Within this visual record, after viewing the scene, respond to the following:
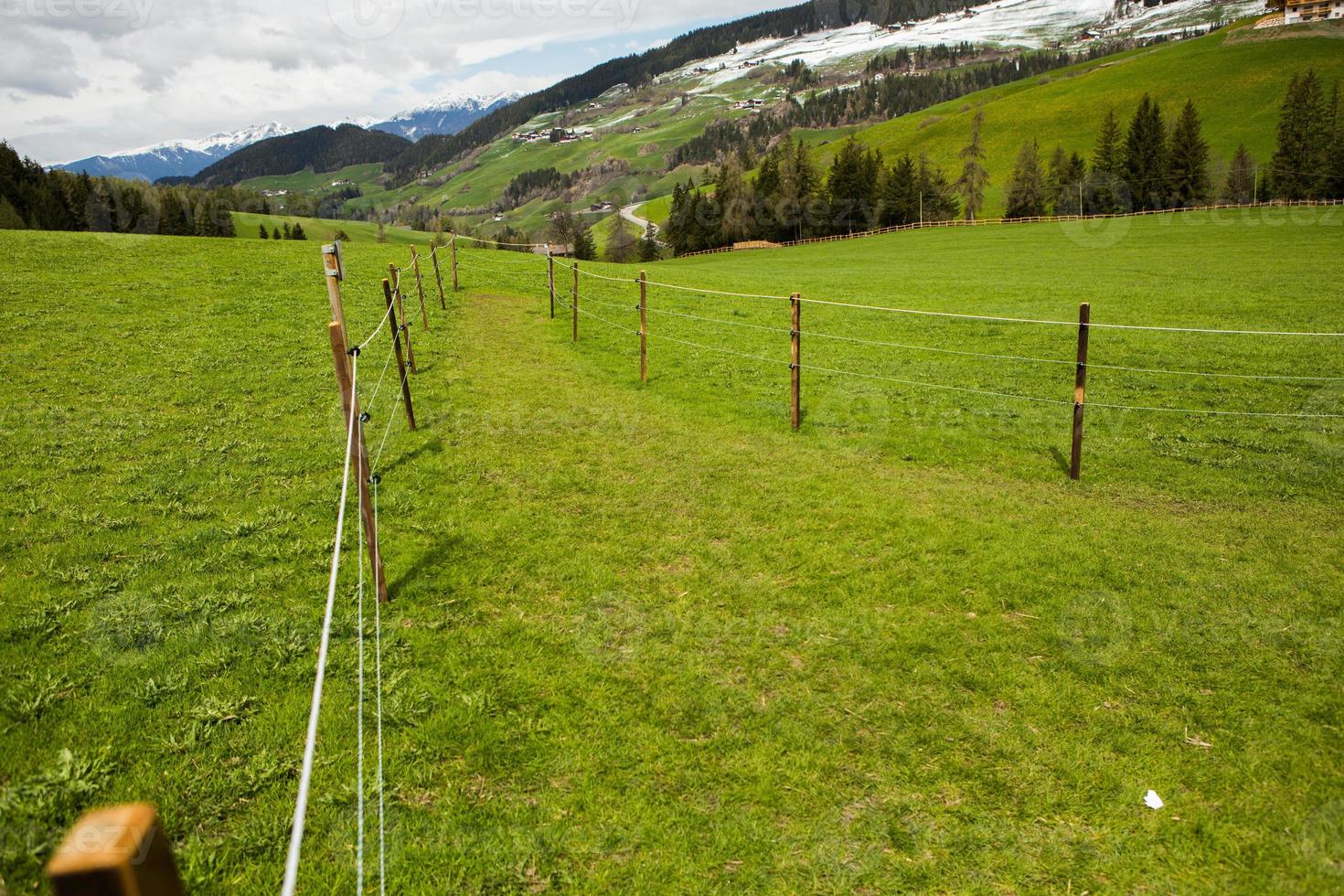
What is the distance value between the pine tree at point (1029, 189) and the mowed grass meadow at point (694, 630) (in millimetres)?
79099

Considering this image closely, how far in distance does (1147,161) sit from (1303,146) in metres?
13.9

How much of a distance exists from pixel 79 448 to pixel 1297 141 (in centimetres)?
10508

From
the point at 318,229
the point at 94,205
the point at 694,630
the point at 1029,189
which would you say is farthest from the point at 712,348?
the point at 318,229

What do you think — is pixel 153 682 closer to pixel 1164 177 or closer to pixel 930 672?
pixel 930 672

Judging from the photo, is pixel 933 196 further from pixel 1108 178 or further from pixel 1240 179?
pixel 1240 179

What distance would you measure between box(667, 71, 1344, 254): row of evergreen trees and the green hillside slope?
16.5 m

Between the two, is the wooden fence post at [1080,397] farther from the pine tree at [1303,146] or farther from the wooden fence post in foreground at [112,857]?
the pine tree at [1303,146]

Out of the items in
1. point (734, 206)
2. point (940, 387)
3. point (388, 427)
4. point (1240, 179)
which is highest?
point (734, 206)

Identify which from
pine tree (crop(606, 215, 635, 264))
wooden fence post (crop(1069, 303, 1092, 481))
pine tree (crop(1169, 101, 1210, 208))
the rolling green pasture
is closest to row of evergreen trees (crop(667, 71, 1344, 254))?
pine tree (crop(1169, 101, 1210, 208))

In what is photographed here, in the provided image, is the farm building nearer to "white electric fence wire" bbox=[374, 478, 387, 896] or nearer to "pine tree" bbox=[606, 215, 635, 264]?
"pine tree" bbox=[606, 215, 635, 264]

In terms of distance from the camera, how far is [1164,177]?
79.4 metres

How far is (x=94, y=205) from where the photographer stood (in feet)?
278

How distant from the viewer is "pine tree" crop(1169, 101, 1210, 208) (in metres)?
77.9

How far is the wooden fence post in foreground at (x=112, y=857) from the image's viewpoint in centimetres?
105
